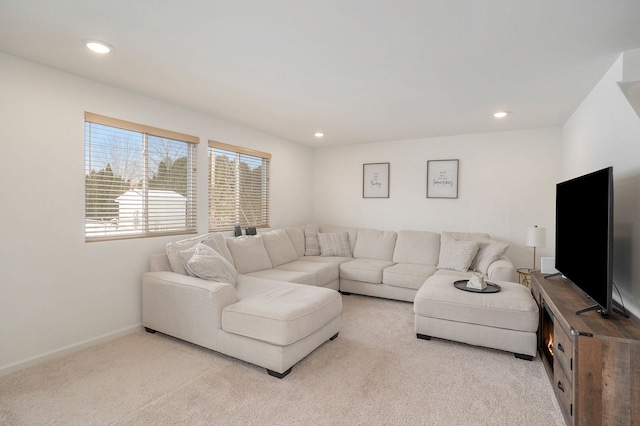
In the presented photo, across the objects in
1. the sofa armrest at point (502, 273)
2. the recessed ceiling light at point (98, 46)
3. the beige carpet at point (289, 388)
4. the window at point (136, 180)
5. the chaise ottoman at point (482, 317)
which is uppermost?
the recessed ceiling light at point (98, 46)

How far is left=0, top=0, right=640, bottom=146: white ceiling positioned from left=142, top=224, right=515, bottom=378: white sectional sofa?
162 cm

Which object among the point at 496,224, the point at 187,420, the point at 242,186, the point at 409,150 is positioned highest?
the point at 409,150

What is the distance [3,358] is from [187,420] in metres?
1.60

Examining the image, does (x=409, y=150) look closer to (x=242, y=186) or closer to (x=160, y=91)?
(x=242, y=186)

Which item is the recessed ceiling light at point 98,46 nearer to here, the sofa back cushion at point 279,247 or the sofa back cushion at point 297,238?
the sofa back cushion at point 279,247

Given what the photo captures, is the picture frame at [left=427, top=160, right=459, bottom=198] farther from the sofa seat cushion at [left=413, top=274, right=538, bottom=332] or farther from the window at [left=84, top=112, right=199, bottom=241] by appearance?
the window at [left=84, top=112, right=199, bottom=241]

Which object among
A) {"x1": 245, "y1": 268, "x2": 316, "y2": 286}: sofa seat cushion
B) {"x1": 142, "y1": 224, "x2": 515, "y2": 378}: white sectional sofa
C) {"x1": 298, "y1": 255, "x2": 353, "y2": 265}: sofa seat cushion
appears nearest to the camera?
{"x1": 142, "y1": 224, "x2": 515, "y2": 378}: white sectional sofa

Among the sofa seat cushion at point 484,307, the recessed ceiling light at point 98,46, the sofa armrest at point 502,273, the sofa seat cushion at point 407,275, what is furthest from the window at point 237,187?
the sofa armrest at point 502,273

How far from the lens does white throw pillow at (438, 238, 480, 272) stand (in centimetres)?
422

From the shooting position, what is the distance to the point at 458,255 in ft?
14.0

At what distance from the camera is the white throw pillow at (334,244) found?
5160mm

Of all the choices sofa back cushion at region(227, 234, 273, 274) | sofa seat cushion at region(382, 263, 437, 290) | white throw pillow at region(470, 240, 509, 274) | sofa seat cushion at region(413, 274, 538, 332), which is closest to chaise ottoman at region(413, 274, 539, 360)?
sofa seat cushion at region(413, 274, 538, 332)

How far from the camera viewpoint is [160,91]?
124 inches

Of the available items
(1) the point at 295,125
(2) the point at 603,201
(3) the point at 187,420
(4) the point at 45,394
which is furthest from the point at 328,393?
(1) the point at 295,125
